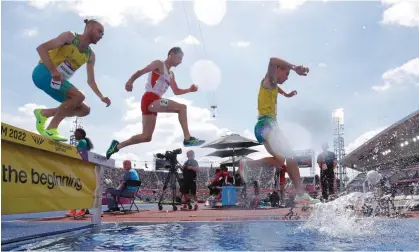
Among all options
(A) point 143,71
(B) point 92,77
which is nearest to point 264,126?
(A) point 143,71

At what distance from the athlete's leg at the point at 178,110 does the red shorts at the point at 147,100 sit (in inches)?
2.5

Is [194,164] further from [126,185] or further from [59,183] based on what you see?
[59,183]

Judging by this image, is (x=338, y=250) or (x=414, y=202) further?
(x=414, y=202)

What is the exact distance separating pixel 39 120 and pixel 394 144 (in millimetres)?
32860

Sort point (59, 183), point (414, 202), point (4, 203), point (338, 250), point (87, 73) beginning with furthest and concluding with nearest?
point (414, 202) → point (87, 73) → point (59, 183) → point (4, 203) → point (338, 250)

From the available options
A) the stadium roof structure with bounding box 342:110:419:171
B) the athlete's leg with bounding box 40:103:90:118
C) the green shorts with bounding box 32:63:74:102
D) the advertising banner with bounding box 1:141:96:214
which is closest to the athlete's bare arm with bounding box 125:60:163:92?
the athlete's leg with bounding box 40:103:90:118

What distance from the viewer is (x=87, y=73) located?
521 cm

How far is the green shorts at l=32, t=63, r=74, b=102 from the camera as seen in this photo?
464 centimetres

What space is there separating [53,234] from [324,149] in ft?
26.1

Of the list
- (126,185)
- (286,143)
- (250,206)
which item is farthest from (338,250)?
(250,206)

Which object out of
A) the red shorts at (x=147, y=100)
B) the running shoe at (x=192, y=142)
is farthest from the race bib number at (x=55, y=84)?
the running shoe at (x=192, y=142)

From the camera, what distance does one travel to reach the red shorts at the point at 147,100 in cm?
538

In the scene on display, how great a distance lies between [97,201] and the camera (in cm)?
584

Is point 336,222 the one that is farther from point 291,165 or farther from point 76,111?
point 76,111
